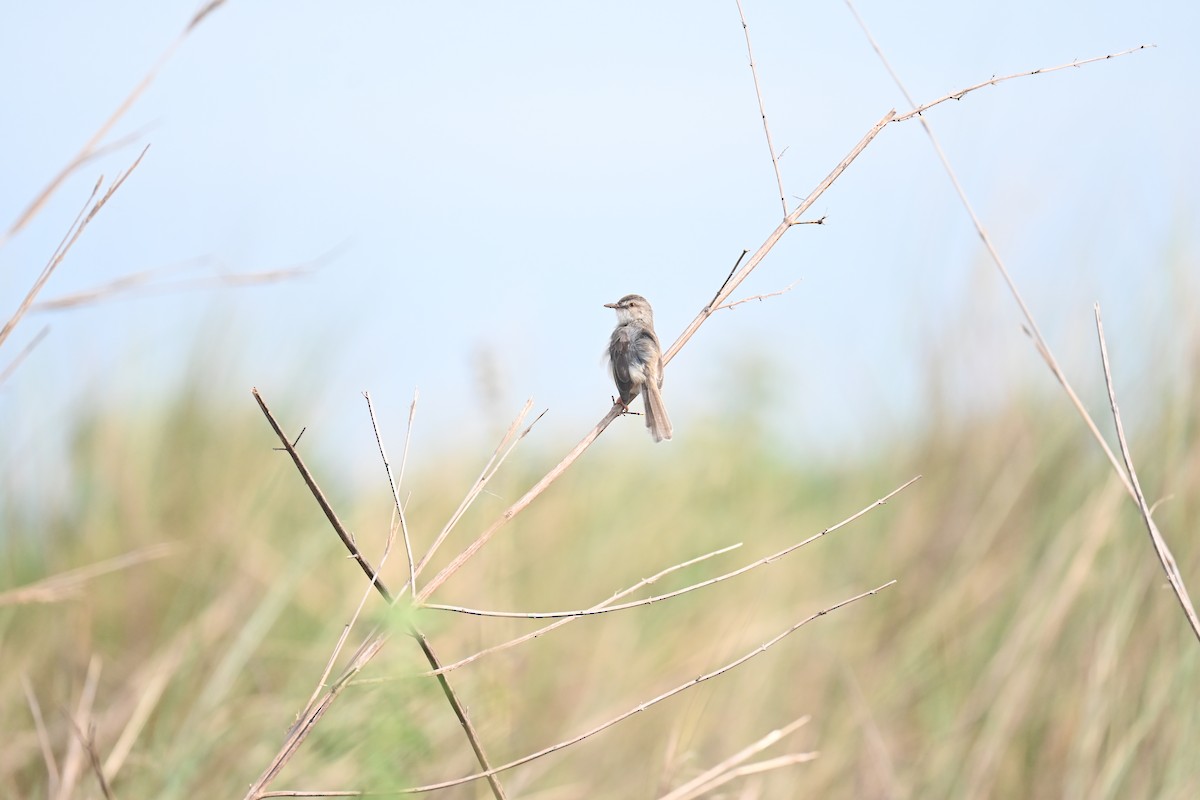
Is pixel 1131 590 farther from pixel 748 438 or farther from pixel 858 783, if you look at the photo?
pixel 748 438

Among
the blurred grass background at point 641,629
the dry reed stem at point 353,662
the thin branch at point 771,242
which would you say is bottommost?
the blurred grass background at point 641,629


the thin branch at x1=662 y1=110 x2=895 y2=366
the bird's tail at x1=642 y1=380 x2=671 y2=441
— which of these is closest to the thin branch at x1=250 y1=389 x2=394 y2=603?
the thin branch at x1=662 y1=110 x2=895 y2=366

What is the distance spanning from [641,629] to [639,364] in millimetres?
2323

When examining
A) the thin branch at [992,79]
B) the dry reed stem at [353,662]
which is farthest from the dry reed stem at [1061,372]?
the dry reed stem at [353,662]

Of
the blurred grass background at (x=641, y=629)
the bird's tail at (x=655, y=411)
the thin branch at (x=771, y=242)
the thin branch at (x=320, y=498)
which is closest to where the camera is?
the thin branch at (x=320, y=498)

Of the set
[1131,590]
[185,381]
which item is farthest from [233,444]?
[1131,590]

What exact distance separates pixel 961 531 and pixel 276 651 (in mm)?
2340

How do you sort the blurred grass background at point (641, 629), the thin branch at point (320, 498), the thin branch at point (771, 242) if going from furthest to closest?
the blurred grass background at point (641, 629) < the thin branch at point (771, 242) < the thin branch at point (320, 498)

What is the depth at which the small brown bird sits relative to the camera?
2209 mm

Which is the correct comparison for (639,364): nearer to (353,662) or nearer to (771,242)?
(771,242)

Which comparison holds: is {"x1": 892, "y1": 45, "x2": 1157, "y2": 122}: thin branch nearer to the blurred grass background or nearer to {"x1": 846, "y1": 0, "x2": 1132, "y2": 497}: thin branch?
{"x1": 846, "y1": 0, "x2": 1132, "y2": 497}: thin branch

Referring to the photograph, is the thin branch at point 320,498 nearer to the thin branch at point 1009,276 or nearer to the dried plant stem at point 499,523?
the dried plant stem at point 499,523

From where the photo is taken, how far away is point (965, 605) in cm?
380

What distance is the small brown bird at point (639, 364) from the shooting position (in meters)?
2.21
